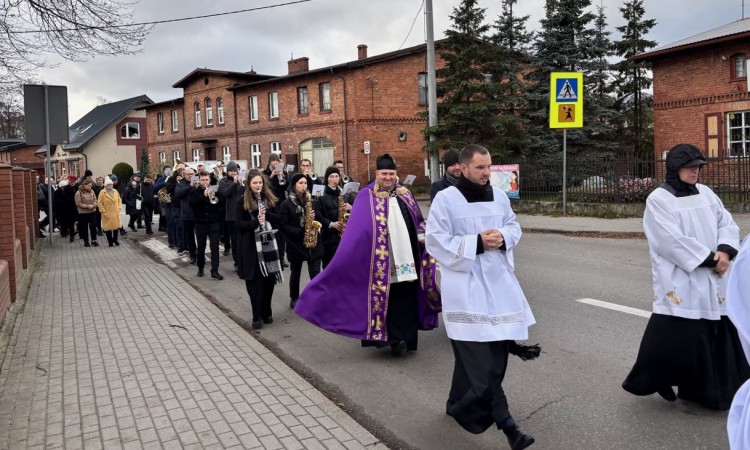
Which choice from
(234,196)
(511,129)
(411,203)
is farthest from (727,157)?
(411,203)

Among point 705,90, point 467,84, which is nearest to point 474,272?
point 467,84

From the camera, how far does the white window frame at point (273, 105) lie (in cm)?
3969

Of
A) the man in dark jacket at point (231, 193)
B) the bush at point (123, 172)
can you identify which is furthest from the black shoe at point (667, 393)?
the bush at point (123, 172)

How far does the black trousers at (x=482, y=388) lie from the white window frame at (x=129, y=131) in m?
61.1

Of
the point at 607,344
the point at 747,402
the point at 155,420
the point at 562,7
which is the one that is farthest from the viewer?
the point at 562,7

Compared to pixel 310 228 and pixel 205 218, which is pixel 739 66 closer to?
pixel 205 218

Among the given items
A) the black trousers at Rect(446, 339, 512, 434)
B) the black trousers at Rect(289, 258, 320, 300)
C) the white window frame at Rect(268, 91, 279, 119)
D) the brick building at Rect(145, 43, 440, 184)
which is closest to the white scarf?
the black trousers at Rect(446, 339, 512, 434)

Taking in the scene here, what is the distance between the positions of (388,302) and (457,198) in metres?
1.95

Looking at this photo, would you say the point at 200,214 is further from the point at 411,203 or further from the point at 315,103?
the point at 315,103

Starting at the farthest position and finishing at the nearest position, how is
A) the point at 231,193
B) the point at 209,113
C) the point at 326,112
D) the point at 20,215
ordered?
the point at 209,113
the point at 326,112
the point at 231,193
the point at 20,215

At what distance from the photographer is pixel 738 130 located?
25.6m

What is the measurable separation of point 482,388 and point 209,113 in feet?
146

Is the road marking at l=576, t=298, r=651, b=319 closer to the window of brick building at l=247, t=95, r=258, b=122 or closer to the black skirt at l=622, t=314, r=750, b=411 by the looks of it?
the black skirt at l=622, t=314, r=750, b=411

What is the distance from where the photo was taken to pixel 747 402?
1.95 meters
